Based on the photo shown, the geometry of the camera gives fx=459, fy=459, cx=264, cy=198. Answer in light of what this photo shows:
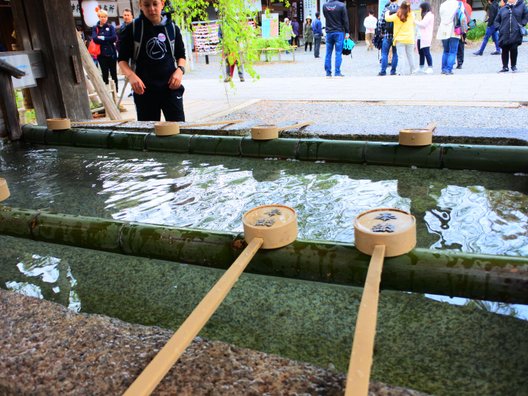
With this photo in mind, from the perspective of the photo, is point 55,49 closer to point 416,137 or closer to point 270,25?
point 416,137

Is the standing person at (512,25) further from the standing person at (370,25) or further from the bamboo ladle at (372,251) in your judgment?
the bamboo ladle at (372,251)

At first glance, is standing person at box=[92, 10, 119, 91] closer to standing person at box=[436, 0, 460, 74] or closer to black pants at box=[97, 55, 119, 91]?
black pants at box=[97, 55, 119, 91]

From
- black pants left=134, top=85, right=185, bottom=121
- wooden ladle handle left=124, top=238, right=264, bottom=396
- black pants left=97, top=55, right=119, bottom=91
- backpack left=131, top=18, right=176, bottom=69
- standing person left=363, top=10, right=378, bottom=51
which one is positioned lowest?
wooden ladle handle left=124, top=238, right=264, bottom=396

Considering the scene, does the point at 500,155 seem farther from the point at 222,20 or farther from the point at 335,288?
the point at 222,20

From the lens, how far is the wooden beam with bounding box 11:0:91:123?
15.9ft

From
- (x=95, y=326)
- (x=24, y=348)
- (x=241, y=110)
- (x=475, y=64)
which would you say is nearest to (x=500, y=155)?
(x=95, y=326)

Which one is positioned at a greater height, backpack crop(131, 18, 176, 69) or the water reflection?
backpack crop(131, 18, 176, 69)

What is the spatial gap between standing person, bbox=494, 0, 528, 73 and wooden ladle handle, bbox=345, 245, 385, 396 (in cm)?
1059

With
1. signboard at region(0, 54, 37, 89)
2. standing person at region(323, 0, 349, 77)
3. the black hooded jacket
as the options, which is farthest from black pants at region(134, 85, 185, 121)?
the black hooded jacket

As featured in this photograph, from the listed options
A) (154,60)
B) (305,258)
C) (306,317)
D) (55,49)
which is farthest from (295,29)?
(305,258)

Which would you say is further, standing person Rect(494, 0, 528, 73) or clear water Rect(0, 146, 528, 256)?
standing person Rect(494, 0, 528, 73)

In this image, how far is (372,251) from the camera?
3.88 ft

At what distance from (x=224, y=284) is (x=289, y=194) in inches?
65.0

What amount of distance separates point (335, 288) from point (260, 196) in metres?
1.04
